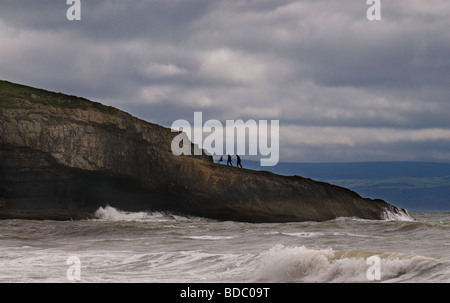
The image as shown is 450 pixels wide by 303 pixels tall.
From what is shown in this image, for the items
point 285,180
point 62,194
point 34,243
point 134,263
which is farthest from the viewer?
point 285,180

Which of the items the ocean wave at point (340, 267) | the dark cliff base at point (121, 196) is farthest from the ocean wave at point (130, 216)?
the ocean wave at point (340, 267)

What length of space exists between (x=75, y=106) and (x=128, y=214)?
25.2ft

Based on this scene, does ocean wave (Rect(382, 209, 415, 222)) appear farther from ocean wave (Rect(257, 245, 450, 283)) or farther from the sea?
ocean wave (Rect(257, 245, 450, 283))

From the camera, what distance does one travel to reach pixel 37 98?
47094 millimetres

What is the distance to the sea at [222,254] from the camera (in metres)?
16.7

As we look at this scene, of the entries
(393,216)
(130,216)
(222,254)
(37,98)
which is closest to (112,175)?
(130,216)

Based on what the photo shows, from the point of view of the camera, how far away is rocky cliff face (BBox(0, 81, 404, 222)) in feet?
146

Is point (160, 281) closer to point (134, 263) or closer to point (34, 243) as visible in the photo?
point (134, 263)

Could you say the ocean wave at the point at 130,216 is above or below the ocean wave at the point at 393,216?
above

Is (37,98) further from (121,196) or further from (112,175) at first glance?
(121,196)

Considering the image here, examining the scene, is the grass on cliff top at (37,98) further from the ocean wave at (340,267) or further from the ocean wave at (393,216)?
the ocean wave at (340,267)

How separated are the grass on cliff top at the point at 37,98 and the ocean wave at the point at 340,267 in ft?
103

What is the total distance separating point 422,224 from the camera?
34.0 meters
